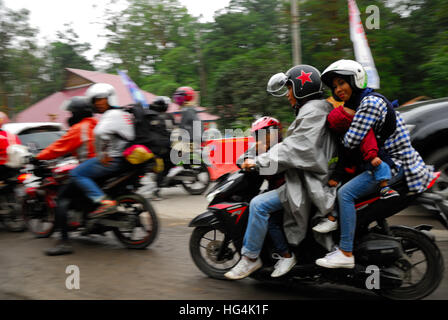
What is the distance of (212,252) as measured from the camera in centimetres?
414

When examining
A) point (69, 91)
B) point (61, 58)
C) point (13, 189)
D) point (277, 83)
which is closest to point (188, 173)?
point (13, 189)

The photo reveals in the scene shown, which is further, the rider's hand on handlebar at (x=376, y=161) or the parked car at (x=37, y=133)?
the parked car at (x=37, y=133)

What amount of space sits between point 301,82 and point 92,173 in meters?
2.73

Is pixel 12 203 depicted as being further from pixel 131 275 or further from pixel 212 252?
pixel 212 252

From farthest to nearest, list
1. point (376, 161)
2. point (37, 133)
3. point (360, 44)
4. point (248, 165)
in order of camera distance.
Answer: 1. point (360, 44)
2. point (37, 133)
3. point (248, 165)
4. point (376, 161)

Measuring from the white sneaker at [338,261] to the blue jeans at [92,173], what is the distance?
2.77m

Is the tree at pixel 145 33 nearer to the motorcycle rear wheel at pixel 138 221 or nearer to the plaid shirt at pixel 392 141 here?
the motorcycle rear wheel at pixel 138 221

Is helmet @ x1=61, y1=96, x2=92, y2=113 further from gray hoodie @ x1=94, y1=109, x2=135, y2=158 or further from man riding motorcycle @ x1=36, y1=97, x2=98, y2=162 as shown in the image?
gray hoodie @ x1=94, y1=109, x2=135, y2=158

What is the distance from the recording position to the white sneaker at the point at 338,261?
3.35m

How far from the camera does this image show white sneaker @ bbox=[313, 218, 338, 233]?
3.39 metres

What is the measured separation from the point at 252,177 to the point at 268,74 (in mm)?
15087

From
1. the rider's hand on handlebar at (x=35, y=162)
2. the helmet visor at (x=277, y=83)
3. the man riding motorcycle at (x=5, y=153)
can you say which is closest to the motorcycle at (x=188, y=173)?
the man riding motorcycle at (x=5, y=153)
